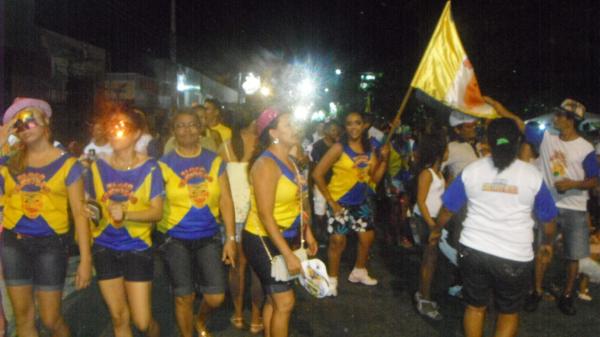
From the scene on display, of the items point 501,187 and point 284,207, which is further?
point 284,207

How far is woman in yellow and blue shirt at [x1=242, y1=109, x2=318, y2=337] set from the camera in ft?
13.1

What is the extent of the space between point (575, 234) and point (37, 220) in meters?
5.01

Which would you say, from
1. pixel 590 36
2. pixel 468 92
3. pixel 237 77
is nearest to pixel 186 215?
pixel 468 92

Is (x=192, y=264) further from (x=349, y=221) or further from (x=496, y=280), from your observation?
(x=349, y=221)

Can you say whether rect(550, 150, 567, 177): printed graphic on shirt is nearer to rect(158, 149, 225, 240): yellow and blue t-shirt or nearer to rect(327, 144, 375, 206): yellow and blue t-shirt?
rect(327, 144, 375, 206): yellow and blue t-shirt

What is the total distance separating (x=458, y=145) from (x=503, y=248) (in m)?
2.82

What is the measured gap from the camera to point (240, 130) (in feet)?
17.9

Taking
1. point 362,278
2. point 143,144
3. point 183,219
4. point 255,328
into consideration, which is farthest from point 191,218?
point 362,278

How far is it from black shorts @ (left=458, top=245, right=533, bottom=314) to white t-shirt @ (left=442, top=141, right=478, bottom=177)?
254 centimetres

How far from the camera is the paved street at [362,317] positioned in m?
5.39

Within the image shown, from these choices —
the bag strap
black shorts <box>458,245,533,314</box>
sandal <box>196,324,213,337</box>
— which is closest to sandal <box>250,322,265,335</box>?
sandal <box>196,324,213,337</box>

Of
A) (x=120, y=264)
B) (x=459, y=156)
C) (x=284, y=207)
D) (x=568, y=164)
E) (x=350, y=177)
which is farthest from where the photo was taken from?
(x=459, y=156)

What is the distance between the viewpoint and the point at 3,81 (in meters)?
10.1

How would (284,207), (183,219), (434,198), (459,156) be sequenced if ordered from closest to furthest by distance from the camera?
(284,207) < (183,219) < (434,198) < (459,156)
